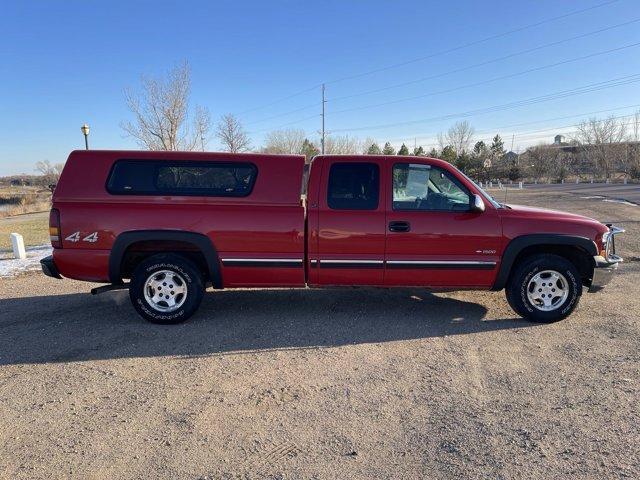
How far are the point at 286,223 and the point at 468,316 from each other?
2.49 meters

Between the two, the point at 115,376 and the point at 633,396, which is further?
the point at 115,376

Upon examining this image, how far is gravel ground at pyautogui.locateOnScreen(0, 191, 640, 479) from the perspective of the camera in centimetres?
266

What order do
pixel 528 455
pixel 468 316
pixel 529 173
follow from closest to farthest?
1. pixel 528 455
2. pixel 468 316
3. pixel 529 173

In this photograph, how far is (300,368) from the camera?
3.91m

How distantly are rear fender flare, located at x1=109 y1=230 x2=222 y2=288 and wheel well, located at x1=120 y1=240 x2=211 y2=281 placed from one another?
8cm

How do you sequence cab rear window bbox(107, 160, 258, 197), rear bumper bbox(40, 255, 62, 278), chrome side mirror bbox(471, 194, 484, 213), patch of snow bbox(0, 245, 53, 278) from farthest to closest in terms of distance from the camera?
patch of snow bbox(0, 245, 53, 278) → rear bumper bbox(40, 255, 62, 278) → cab rear window bbox(107, 160, 258, 197) → chrome side mirror bbox(471, 194, 484, 213)

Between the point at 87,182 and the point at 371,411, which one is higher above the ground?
the point at 87,182

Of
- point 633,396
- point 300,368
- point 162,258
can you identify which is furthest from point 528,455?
point 162,258

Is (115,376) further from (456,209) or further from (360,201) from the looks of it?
(456,209)

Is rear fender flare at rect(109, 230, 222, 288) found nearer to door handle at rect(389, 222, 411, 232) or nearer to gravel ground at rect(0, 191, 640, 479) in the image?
gravel ground at rect(0, 191, 640, 479)

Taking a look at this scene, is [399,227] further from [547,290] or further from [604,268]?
[604,268]

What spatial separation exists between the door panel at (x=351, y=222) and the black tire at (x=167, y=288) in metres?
1.42

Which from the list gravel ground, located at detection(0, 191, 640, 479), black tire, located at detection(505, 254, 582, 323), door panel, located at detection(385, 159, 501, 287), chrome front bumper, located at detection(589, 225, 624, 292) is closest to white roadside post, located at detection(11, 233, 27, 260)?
gravel ground, located at detection(0, 191, 640, 479)

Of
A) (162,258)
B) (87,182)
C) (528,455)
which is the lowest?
(528,455)
